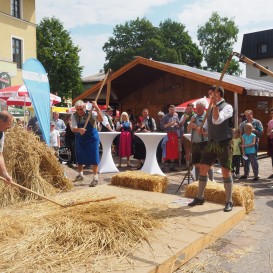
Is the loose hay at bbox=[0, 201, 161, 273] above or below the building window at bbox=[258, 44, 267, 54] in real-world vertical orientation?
below

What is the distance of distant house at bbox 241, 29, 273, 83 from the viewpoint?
45594 millimetres

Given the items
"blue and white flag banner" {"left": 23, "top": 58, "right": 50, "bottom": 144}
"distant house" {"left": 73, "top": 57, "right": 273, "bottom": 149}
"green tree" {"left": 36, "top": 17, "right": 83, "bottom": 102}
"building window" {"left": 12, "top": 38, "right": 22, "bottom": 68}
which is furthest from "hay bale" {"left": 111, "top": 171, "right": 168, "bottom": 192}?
"green tree" {"left": 36, "top": 17, "right": 83, "bottom": 102}

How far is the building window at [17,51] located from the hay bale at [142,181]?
77.3 feet

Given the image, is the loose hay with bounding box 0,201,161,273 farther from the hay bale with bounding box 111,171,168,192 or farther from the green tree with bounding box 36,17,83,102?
the green tree with bounding box 36,17,83,102

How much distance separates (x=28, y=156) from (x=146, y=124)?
500 cm

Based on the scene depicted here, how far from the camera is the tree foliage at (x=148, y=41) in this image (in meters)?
56.0

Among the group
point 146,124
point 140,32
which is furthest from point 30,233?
point 140,32

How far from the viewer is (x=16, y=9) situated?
27578mm

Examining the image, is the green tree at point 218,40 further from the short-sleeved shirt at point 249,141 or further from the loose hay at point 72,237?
the loose hay at point 72,237

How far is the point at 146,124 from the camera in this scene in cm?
1049

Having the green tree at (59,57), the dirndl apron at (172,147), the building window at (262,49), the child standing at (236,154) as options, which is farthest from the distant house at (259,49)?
the child standing at (236,154)

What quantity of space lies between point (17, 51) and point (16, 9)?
10.2ft

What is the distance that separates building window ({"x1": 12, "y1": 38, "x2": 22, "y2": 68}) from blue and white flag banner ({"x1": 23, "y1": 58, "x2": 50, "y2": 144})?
21.7 m

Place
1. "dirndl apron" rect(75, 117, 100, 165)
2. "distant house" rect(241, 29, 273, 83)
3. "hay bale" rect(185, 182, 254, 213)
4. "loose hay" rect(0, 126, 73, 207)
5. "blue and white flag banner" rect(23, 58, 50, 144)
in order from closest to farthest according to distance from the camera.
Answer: "hay bale" rect(185, 182, 254, 213), "loose hay" rect(0, 126, 73, 207), "blue and white flag banner" rect(23, 58, 50, 144), "dirndl apron" rect(75, 117, 100, 165), "distant house" rect(241, 29, 273, 83)
